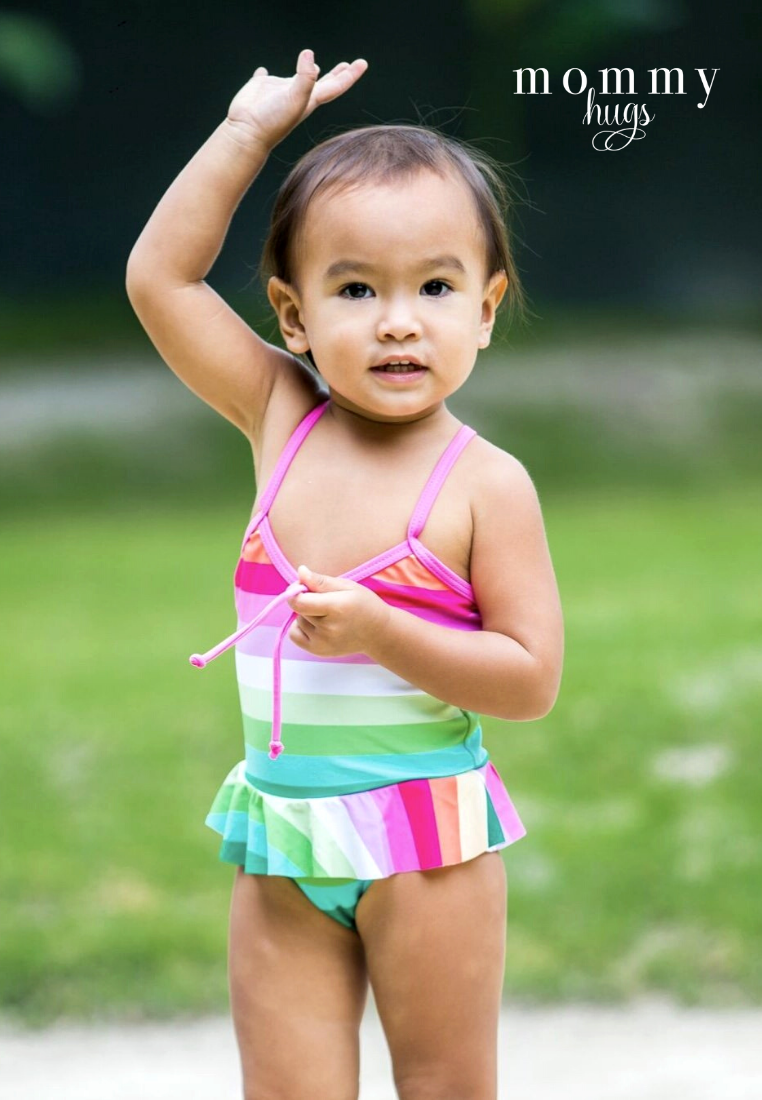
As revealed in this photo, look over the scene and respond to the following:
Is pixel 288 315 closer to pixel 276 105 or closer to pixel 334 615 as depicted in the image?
pixel 276 105

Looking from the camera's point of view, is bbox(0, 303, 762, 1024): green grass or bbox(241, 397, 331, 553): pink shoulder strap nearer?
bbox(241, 397, 331, 553): pink shoulder strap

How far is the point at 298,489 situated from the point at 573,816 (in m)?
1.76

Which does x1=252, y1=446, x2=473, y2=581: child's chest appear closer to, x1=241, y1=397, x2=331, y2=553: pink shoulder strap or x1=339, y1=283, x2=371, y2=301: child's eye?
x1=241, y1=397, x2=331, y2=553: pink shoulder strap

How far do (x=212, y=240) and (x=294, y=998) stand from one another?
57 cm

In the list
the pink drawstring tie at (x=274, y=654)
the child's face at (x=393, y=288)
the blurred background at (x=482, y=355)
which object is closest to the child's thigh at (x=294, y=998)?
the pink drawstring tie at (x=274, y=654)

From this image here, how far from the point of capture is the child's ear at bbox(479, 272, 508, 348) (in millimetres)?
1181

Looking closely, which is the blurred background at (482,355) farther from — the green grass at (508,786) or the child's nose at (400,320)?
the child's nose at (400,320)

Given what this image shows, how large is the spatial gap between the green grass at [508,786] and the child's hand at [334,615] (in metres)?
1.33

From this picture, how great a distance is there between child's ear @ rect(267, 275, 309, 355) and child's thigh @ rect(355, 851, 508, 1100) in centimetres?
40

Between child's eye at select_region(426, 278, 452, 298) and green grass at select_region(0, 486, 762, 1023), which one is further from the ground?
child's eye at select_region(426, 278, 452, 298)

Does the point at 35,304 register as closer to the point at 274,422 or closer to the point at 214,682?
the point at 214,682

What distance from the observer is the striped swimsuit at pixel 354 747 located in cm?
112

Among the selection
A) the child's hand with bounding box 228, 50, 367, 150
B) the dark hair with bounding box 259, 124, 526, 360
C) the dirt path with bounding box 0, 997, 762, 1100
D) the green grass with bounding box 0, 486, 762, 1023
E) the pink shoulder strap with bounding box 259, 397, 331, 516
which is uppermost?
the child's hand with bounding box 228, 50, 367, 150

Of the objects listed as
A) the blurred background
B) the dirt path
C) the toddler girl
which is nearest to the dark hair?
the toddler girl
